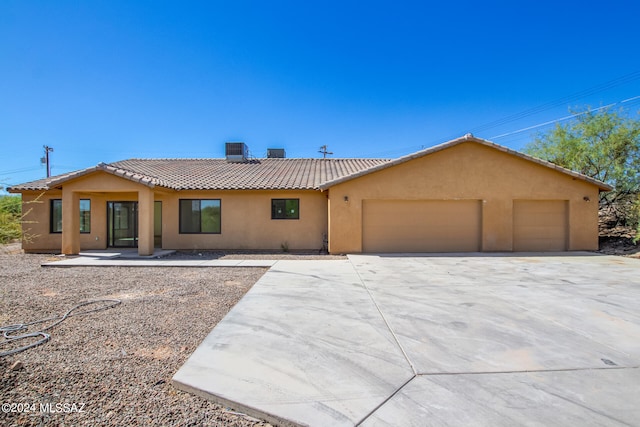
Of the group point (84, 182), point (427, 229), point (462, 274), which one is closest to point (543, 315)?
point (462, 274)

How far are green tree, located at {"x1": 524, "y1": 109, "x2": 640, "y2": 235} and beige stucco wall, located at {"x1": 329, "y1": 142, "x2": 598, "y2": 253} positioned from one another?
4380 millimetres

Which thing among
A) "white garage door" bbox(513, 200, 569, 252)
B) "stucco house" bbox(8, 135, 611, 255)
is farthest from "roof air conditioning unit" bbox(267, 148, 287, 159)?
"white garage door" bbox(513, 200, 569, 252)

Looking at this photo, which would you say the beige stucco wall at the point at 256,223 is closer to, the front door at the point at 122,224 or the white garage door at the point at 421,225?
the front door at the point at 122,224

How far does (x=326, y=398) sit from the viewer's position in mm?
2947

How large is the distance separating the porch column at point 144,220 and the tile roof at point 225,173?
0.61 metres

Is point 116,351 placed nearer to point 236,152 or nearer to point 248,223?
point 248,223

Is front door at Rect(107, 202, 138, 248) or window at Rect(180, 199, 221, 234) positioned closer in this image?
window at Rect(180, 199, 221, 234)

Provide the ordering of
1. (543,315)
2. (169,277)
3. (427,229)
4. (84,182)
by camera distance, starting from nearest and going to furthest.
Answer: (543,315) < (169,277) < (84,182) < (427,229)

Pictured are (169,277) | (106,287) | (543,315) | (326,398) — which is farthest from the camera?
(169,277)

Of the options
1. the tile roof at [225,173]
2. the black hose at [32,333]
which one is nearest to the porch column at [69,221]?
the tile roof at [225,173]

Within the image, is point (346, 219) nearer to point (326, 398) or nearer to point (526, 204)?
point (526, 204)

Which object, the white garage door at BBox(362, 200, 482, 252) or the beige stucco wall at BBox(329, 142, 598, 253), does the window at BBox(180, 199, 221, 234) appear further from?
the white garage door at BBox(362, 200, 482, 252)

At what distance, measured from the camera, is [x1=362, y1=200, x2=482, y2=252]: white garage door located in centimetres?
1341

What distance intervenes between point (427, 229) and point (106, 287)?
38.0ft
